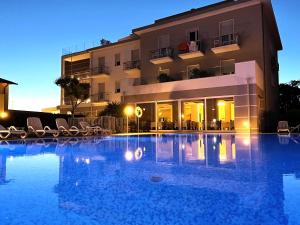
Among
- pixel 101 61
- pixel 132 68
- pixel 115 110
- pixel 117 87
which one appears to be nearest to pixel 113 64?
pixel 101 61

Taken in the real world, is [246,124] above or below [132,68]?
below

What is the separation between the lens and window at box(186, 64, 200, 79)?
22766 mm

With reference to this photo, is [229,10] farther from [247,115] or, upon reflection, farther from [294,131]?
[294,131]

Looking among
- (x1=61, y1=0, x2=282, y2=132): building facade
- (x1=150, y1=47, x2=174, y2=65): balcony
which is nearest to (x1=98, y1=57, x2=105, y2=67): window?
(x1=61, y1=0, x2=282, y2=132): building facade

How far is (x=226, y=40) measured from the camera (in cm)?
2272

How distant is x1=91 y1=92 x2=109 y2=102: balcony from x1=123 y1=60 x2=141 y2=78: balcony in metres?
3.30

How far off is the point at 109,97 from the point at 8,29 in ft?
37.0

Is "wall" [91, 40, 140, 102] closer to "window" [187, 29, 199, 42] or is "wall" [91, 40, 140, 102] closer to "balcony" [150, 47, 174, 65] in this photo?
"balcony" [150, 47, 174, 65]

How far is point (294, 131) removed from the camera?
2103 centimetres

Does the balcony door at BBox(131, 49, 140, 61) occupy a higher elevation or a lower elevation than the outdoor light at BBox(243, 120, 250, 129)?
higher

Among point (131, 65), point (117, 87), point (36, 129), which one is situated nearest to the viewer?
point (36, 129)

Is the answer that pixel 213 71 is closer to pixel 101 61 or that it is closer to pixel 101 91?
pixel 101 91

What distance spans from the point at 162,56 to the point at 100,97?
8735 millimetres

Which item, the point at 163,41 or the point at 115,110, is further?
the point at 163,41
